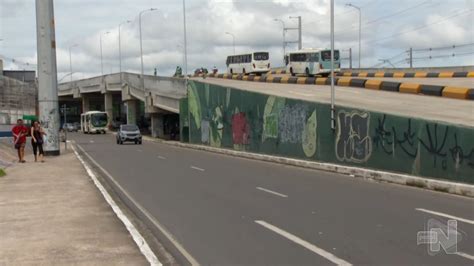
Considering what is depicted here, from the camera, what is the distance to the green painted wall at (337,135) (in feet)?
51.2

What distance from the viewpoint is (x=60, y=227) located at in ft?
32.9

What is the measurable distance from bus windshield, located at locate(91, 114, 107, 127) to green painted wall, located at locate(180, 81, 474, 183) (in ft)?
138

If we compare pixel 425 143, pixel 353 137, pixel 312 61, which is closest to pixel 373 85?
pixel 353 137

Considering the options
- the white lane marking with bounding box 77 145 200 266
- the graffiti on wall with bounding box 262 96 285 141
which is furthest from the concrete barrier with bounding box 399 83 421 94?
the white lane marking with bounding box 77 145 200 266

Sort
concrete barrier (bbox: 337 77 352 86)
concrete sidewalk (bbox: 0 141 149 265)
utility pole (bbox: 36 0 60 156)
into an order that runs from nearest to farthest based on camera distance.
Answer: concrete sidewalk (bbox: 0 141 149 265), utility pole (bbox: 36 0 60 156), concrete barrier (bbox: 337 77 352 86)

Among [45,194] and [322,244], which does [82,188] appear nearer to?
[45,194]

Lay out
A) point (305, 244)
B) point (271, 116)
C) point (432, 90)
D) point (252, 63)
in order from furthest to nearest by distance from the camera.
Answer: point (252, 63) < point (271, 116) < point (432, 90) < point (305, 244)

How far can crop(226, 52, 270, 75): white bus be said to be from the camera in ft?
203

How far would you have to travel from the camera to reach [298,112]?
26266mm

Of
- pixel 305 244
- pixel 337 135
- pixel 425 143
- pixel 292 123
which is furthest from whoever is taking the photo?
pixel 292 123

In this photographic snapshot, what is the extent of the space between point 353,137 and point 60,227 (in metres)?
13.4

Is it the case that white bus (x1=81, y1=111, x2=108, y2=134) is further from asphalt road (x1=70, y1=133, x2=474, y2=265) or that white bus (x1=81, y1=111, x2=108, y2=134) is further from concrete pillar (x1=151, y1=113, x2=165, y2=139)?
asphalt road (x1=70, y1=133, x2=474, y2=265)

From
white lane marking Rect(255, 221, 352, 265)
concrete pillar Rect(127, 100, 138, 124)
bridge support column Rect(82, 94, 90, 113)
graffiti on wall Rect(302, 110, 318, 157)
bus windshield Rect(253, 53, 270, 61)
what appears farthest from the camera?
bridge support column Rect(82, 94, 90, 113)

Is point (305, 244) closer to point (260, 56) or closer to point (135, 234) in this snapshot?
point (135, 234)
